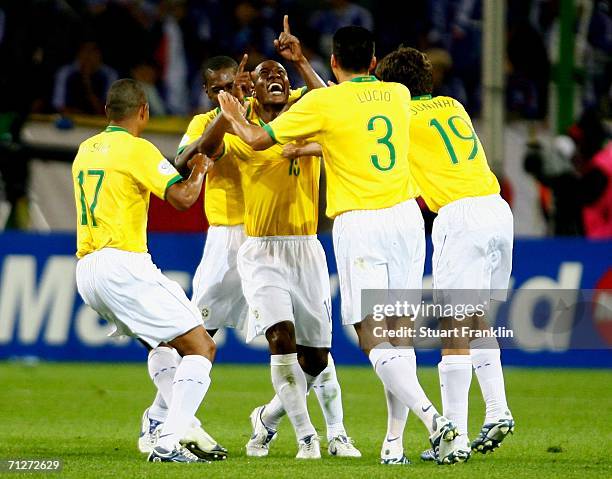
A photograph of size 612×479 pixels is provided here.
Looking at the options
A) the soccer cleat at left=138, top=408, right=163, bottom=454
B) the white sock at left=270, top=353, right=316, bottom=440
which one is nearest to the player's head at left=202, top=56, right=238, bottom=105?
the white sock at left=270, top=353, right=316, bottom=440

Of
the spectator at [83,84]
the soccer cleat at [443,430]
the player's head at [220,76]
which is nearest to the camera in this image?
the soccer cleat at [443,430]

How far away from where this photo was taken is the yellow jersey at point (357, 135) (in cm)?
735

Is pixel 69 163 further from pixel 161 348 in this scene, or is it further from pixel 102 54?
pixel 161 348

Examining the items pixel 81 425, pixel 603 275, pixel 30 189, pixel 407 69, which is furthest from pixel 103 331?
pixel 407 69

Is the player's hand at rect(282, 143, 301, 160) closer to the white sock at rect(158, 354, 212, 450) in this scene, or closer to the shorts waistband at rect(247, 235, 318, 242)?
the shorts waistband at rect(247, 235, 318, 242)

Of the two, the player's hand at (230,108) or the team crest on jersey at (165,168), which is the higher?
the player's hand at (230,108)

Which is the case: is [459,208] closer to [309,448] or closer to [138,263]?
[309,448]

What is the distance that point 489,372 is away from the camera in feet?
26.0

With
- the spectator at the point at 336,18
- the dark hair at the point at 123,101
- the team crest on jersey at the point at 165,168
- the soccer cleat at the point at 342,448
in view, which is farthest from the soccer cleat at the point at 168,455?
the spectator at the point at 336,18

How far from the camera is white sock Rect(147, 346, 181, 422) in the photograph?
26.1 feet

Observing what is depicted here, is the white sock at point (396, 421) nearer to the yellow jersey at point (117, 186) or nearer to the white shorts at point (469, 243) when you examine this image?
the white shorts at point (469, 243)

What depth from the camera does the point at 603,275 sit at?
Result: 13.0 meters

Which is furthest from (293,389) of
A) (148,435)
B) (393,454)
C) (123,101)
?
(123,101)

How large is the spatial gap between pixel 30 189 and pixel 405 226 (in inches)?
307
